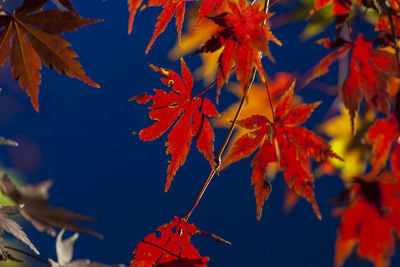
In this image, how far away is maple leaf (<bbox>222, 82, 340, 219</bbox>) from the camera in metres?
0.49

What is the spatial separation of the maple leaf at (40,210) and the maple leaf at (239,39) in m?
0.26

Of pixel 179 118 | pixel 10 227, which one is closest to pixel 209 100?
pixel 179 118

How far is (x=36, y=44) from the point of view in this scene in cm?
38

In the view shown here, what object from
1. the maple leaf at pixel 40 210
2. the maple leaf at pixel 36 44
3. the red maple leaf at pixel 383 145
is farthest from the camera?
the red maple leaf at pixel 383 145

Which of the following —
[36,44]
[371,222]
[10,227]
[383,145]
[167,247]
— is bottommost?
[371,222]

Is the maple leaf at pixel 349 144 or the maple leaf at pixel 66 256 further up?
the maple leaf at pixel 66 256

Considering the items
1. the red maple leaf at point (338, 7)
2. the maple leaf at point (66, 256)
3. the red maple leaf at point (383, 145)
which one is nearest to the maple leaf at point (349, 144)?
the red maple leaf at point (383, 145)

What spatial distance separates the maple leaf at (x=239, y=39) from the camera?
40 centimetres

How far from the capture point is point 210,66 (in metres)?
1.17

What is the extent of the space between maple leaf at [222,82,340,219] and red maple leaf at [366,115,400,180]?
28 centimetres

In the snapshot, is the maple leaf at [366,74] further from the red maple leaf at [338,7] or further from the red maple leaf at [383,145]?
the red maple leaf at [383,145]

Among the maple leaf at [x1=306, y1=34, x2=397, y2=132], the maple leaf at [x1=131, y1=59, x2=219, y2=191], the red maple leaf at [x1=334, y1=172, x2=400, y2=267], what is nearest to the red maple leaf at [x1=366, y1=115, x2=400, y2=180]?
the red maple leaf at [x1=334, y1=172, x2=400, y2=267]

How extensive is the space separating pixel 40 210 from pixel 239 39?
370 millimetres

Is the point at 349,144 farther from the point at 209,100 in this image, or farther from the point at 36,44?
the point at 36,44
